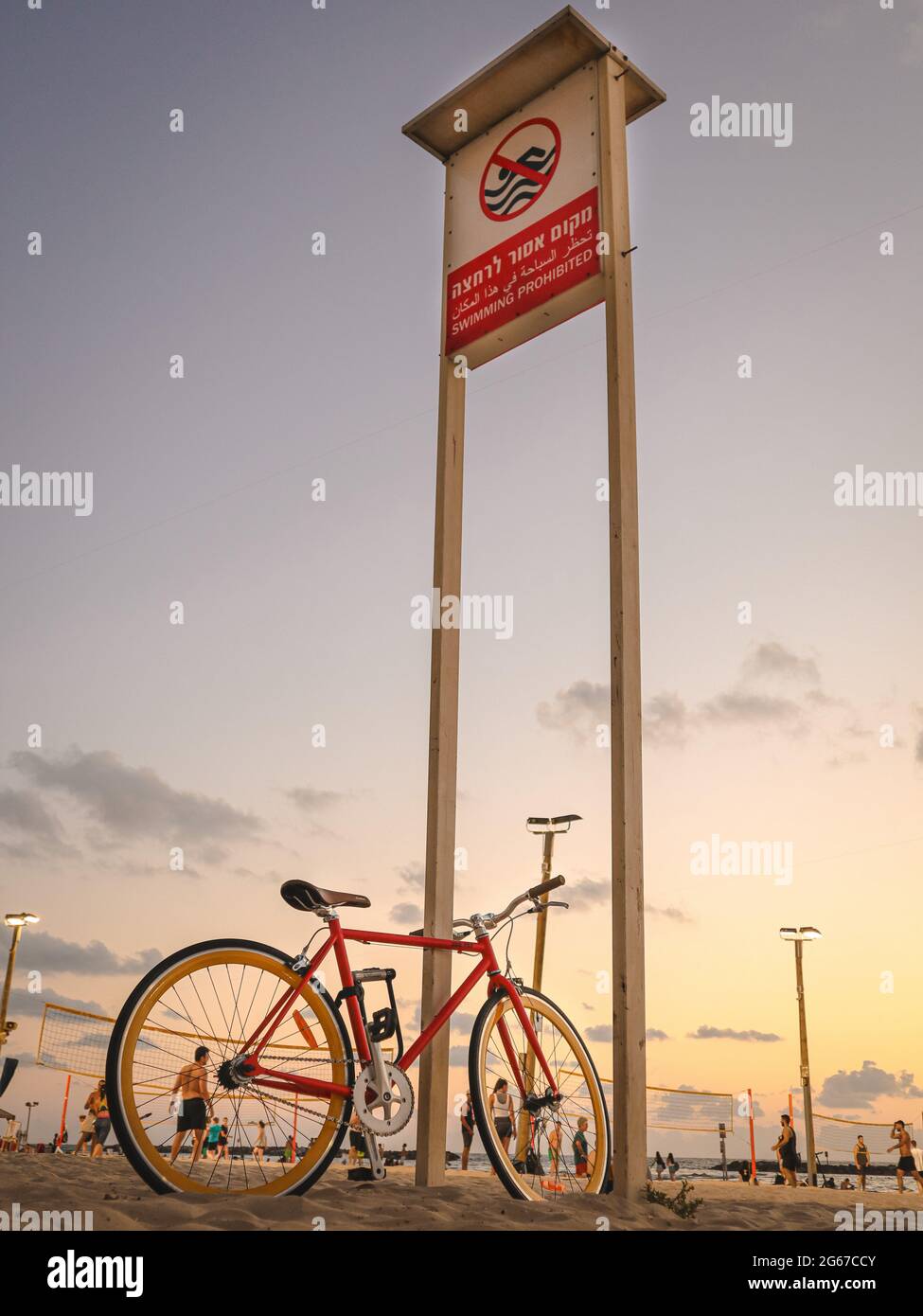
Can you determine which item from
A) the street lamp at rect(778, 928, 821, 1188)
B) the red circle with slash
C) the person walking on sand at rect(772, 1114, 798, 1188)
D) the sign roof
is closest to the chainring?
the red circle with slash

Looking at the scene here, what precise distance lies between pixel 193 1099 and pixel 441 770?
194cm

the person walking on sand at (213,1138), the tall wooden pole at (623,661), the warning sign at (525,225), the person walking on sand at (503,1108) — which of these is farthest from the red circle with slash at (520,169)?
the person walking on sand at (213,1138)

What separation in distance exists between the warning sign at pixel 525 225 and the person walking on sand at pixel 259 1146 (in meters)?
3.74

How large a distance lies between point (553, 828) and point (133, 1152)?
1170 centimetres

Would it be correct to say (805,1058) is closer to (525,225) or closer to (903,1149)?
(903,1149)

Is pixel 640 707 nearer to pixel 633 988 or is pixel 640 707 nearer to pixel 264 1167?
pixel 633 988

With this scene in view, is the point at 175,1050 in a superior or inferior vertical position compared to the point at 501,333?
inferior

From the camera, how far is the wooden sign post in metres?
4.51

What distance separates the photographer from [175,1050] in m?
3.54

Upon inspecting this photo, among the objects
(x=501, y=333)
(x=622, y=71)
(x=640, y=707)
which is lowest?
(x=640, y=707)

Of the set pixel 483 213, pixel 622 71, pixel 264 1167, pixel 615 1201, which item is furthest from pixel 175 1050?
pixel 622 71

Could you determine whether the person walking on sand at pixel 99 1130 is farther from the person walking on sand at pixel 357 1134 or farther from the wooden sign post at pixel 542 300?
the person walking on sand at pixel 357 1134

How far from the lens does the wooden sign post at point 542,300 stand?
4.51 m

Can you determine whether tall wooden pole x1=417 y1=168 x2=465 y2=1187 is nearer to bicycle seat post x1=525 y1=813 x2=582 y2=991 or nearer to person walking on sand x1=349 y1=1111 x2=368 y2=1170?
person walking on sand x1=349 y1=1111 x2=368 y2=1170
